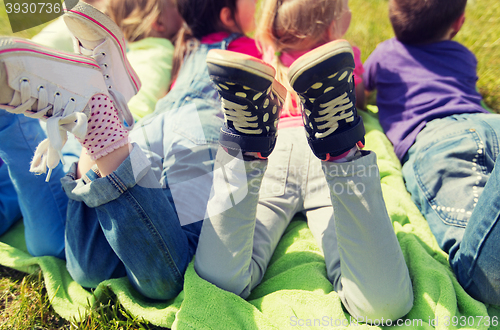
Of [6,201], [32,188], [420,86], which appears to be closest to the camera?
[32,188]

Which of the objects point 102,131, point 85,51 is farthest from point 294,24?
point 102,131

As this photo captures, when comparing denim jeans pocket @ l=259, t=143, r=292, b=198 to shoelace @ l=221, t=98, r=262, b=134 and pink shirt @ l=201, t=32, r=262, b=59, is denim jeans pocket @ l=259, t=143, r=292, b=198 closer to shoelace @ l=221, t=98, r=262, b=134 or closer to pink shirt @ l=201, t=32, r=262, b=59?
shoelace @ l=221, t=98, r=262, b=134

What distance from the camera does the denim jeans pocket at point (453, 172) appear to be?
137 centimetres

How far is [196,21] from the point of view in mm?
2090

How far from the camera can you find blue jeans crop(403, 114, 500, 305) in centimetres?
111

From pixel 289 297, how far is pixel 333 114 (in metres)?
0.64

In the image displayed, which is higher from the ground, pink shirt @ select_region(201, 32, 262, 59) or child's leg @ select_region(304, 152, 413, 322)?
pink shirt @ select_region(201, 32, 262, 59)

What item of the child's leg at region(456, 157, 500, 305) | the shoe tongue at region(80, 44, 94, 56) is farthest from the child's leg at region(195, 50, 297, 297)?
the child's leg at region(456, 157, 500, 305)

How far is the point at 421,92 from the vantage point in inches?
70.3

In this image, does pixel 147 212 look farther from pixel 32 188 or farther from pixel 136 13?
pixel 136 13

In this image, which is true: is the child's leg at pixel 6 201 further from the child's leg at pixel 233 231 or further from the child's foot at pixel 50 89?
the child's leg at pixel 233 231

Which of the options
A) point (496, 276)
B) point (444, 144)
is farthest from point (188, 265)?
point (444, 144)

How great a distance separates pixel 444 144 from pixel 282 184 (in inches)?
29.3

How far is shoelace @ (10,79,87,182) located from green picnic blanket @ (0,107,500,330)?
0.50 meters
